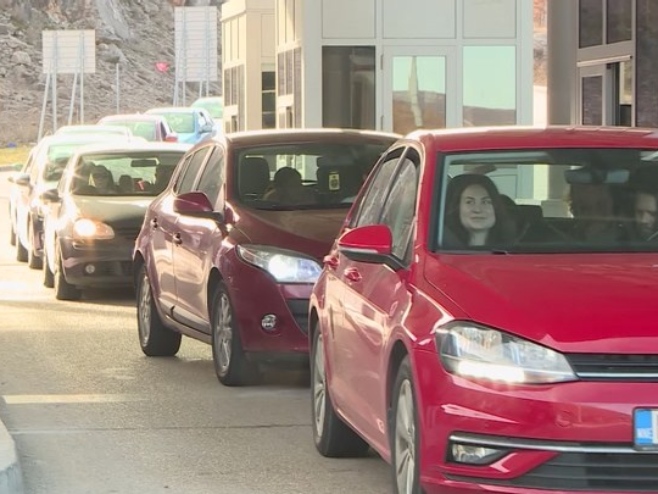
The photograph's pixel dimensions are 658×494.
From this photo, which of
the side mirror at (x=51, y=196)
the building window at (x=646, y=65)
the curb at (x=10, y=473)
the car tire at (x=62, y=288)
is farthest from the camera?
the building window at (x=646, y=65)

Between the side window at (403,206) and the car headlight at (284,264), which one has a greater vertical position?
the side window at (403,206)

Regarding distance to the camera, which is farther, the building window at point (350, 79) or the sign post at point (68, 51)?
the sign post at point (68, 51)

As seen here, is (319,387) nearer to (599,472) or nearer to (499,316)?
(499,316)

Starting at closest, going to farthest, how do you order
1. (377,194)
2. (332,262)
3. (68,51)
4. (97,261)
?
(377,194)
(332,262)
(97,261)
(68,51)

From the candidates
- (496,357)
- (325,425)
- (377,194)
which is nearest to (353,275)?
(377,194)

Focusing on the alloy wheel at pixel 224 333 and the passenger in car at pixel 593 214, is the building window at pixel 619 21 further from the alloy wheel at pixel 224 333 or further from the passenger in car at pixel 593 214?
the passenger in car at pixel 593 214

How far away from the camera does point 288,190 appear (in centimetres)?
1105

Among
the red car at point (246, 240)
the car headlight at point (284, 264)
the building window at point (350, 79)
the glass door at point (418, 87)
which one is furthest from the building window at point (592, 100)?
the car headlight at point (284, 264)

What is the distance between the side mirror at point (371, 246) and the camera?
22.1 ft

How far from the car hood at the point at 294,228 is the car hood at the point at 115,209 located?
5.35m

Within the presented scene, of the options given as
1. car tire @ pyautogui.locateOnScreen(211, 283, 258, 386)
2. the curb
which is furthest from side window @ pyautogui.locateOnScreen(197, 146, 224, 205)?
the curb

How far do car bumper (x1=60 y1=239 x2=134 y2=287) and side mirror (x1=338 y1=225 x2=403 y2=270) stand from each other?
29.8 feet

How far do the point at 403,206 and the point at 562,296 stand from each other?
1.32 meters

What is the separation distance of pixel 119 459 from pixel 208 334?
2692mm
